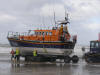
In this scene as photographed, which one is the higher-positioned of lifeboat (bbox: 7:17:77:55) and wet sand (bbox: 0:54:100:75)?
lifeboat (bbox: 7:17:77:55)

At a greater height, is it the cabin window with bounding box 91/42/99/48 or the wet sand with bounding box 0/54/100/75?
the cabin window with bounding box 91/42/99/48

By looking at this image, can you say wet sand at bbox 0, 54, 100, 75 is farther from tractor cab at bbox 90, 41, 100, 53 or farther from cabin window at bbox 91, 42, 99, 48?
cabin window at bbox 91, 42, 99, 48

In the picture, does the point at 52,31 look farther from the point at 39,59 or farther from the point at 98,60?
the point at 98,60

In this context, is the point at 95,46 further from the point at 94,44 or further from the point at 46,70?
the point at 46,70

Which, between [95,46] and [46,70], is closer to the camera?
[46,70]

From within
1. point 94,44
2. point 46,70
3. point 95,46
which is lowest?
point 46,70

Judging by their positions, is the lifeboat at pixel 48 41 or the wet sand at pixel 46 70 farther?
the lifeboat at pixel 48 41

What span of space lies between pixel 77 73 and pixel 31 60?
25.6 feet

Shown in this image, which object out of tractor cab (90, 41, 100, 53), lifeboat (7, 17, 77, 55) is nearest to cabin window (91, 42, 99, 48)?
tractor cab (90, 41, 100, 53)

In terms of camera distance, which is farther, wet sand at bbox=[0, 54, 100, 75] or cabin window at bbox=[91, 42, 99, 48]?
cabin window at bbox=[91, 42, 99, 48]

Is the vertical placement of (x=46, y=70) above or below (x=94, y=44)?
below

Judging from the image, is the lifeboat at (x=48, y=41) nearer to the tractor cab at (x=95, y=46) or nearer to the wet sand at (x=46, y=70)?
the tractor cab at (x=95, y=46)

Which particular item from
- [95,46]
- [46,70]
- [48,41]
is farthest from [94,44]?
[46,70]

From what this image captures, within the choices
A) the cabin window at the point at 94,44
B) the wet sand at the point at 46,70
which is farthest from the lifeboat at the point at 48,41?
the wet sand at the point at 46,70
